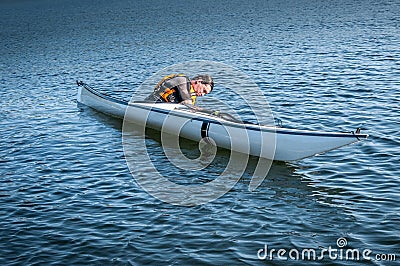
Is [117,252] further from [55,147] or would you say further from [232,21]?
[232,21]

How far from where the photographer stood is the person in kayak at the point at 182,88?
19.8 m

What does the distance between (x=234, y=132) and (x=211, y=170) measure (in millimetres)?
1470

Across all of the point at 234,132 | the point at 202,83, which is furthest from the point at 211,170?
the point at 202,83

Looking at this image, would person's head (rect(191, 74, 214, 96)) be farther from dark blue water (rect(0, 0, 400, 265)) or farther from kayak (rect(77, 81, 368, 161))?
dark blue water (rect(0, 0, 400, 265))

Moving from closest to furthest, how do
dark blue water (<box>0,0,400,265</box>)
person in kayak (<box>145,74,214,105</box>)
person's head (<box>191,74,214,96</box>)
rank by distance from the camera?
dark blue water (<box>0,0,400,265</box>)
person in kayak (<box>145,74,214,105</box>)
person's head (<box>191,74,214,96</box>)

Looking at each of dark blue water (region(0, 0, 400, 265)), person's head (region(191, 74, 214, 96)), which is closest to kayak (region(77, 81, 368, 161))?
dark blue water (region(0, 0, 400, 265))

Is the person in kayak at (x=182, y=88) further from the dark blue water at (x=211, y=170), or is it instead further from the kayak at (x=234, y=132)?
the dark blue water at (x=211, y=170)

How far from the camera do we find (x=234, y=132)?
1750 centimetres

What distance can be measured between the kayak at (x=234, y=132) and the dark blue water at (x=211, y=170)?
61 cm

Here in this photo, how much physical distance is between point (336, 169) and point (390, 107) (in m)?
6.66

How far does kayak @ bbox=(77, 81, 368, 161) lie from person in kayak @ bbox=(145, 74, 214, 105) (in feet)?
1.11

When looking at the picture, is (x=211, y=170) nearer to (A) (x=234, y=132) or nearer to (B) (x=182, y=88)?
(A) (x=234, y=132)

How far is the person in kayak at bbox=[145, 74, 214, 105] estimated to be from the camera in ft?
65.0

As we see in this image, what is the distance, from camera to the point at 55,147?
19.9m
